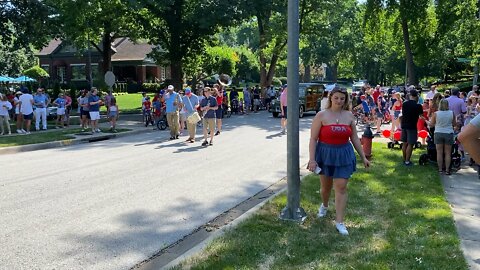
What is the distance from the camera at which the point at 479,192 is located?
866 cm

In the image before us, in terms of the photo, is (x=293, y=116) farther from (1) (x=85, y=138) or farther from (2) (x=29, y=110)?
(2) (x=29, y=110)

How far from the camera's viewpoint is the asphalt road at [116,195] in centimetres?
570

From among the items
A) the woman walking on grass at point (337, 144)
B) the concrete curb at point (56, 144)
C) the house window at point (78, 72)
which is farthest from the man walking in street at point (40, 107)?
the house window at point (78, 72)

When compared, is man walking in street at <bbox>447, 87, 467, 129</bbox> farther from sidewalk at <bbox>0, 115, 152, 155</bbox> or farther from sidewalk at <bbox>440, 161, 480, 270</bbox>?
sidewalk at <bbox>0, 115, 152, 155</bbox>

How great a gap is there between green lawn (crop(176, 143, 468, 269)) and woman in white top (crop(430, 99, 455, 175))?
2.21m

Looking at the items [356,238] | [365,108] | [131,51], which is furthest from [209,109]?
[131,51]

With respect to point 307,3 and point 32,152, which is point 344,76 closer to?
point 307,3

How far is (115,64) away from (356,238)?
59.2m

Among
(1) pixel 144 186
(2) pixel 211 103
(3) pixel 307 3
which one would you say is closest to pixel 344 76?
(3) pixel 307 3

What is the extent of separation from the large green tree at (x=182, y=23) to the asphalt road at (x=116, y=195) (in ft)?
45.3

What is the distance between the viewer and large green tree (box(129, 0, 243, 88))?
89.3ft

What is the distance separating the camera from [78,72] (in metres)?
64.2

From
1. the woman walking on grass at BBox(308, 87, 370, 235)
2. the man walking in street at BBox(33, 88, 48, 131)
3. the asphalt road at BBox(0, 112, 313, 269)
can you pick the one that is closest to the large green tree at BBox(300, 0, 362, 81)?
the man walking in street at BBox(33, 88, 48, 131)

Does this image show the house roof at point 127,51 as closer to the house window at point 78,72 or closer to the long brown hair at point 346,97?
the house window at point 78,72
